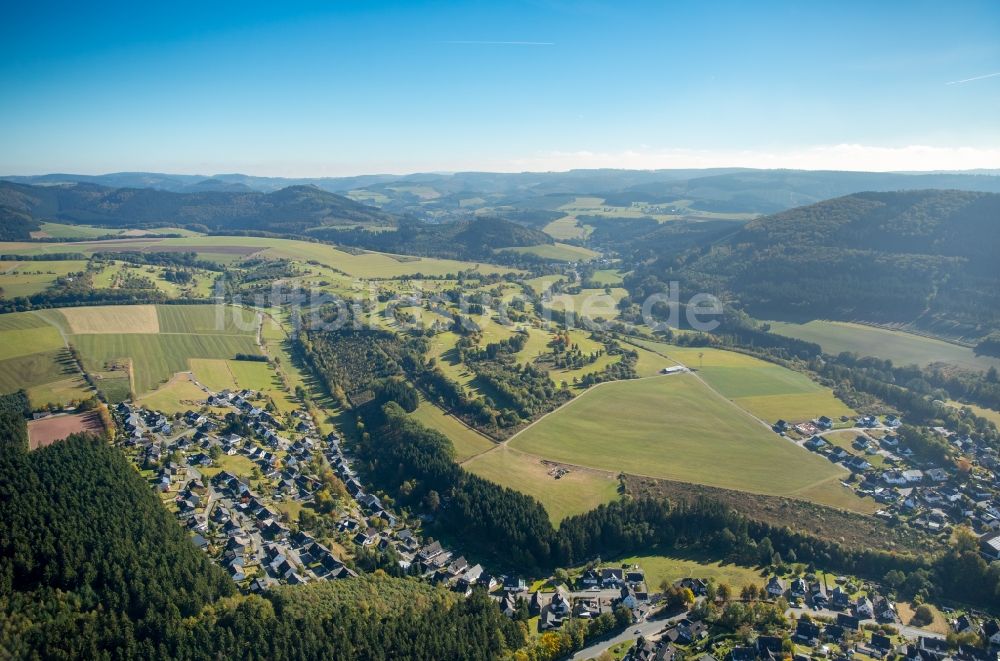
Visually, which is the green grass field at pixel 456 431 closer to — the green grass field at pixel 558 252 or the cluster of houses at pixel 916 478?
the cluster of houses at pixel 916 478

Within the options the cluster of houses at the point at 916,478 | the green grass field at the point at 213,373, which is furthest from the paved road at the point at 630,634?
the green grass field at the point at 213,373

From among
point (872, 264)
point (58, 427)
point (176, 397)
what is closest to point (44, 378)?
point (176, 397)

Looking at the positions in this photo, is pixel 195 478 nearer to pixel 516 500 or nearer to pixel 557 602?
pixel 516 500

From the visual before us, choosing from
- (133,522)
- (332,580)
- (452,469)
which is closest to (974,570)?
(452,469)

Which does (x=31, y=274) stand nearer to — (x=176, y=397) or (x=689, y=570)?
(x=176, y=397)

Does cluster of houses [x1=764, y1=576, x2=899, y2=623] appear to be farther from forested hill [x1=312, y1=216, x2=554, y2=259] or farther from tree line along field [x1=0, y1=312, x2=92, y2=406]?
forested hill [x1=312, y1=216, x2=554, y2=259]
